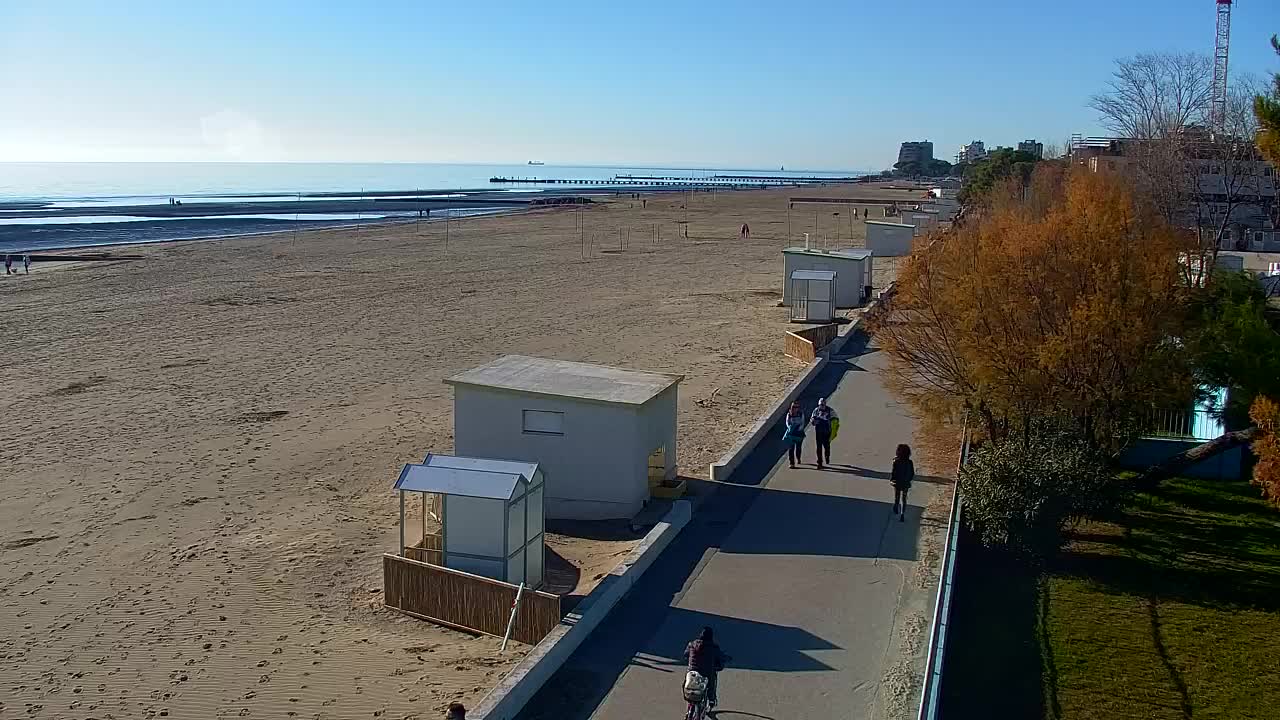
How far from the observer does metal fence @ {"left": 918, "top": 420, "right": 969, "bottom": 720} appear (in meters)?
8.77

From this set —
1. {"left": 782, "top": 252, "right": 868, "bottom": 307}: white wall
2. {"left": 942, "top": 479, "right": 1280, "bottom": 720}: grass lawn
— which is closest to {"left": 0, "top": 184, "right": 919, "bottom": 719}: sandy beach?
{"left": 782, "top": 252, "right": 868, "bottom": 307}: white wall

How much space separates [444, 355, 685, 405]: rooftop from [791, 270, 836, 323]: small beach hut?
52.8ft

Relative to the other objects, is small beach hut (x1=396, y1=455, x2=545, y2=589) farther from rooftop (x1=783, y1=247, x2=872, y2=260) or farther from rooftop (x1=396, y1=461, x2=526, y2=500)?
rooftop (x1=783, y1=247, x2=872, y2=260)

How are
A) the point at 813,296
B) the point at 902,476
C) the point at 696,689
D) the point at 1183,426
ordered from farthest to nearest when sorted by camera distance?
the point at 813,296 → the point at 1183,426 → the point at 902,476 → the point at 696,689

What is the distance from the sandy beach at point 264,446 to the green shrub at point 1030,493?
4.82 m

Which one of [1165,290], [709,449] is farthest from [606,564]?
[1165,290]

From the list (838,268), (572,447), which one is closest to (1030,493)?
(572,447)

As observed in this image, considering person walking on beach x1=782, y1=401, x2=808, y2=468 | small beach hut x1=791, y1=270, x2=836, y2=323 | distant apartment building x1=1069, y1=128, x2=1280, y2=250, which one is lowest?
person walking on beach x1=782, y1=401, x2=808, y2=468

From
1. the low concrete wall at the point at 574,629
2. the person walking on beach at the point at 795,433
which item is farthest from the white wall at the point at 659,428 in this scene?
the person walking on beach at the point at 795,433

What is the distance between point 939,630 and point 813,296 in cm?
2251

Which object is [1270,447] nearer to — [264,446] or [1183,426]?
[1183,426]

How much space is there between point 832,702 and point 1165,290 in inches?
371

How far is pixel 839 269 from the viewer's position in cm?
3484

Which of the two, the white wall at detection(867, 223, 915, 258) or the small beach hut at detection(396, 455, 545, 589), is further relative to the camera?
the white wall at detection(867, 223, 915, 258)
